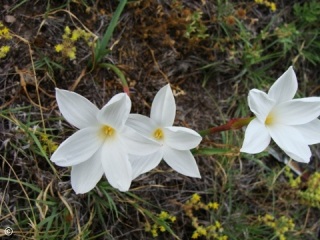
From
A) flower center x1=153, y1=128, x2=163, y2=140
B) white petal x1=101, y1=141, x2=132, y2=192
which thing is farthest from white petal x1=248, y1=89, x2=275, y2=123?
white petal x1=101, y1=141, x2=132, y2=192

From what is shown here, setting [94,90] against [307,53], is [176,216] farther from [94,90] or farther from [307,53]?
[307,53]

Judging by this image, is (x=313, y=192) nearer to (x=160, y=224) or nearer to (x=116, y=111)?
(x=160, y=224)

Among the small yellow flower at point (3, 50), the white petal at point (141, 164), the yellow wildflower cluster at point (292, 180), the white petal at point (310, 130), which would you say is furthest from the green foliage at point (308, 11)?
the small yellow flower at point (3, 50)

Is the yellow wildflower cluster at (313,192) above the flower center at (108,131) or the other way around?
the other way around

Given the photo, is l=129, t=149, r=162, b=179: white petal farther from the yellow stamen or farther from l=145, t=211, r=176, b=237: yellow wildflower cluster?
l=145, t=211, r=176, b=237: yellow wildflower cluster

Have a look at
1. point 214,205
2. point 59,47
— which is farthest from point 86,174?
point 214,205

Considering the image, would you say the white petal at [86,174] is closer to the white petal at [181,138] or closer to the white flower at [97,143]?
the white flower at [97,143]

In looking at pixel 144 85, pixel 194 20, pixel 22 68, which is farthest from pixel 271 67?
pixel 22 68
